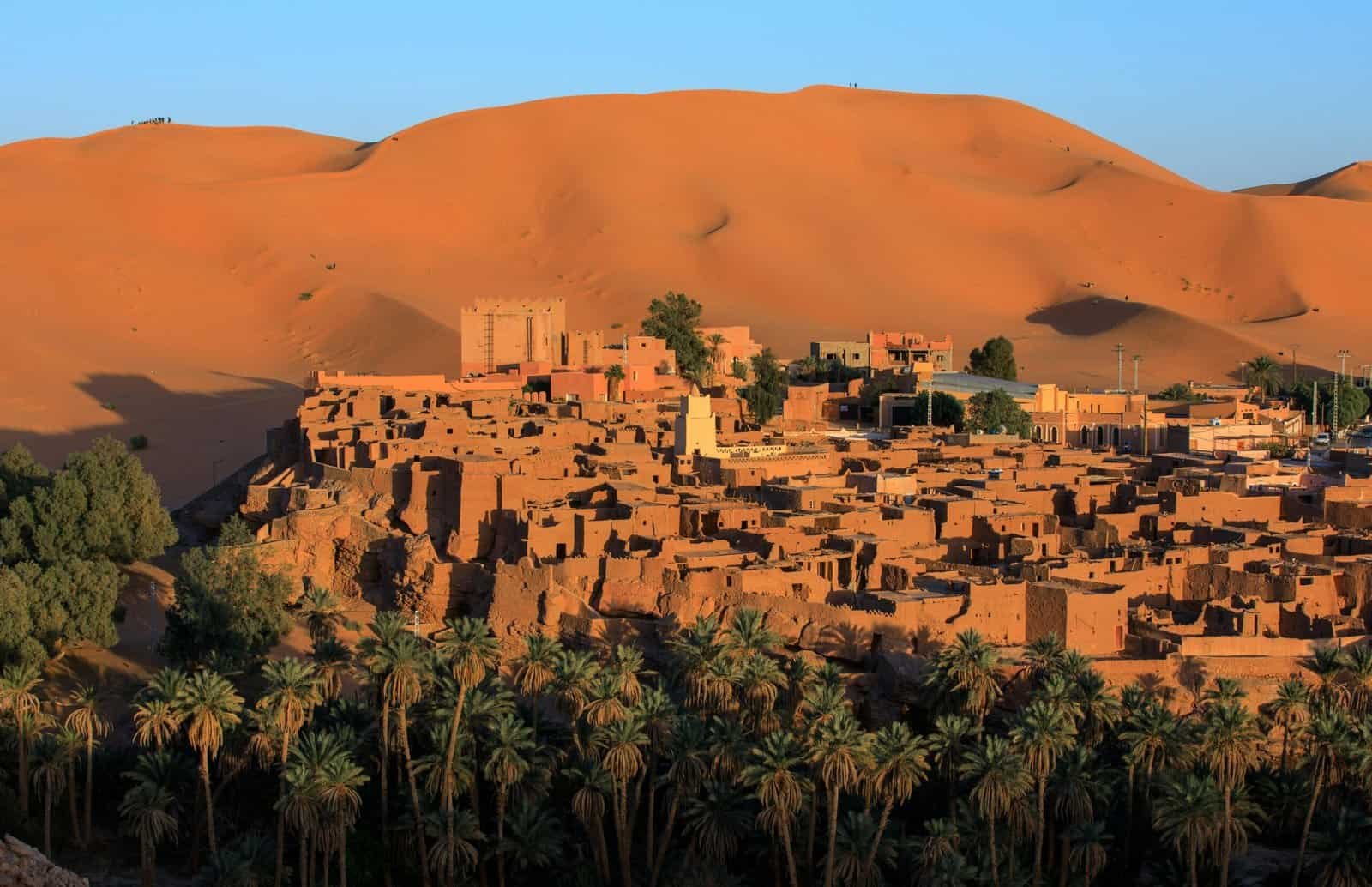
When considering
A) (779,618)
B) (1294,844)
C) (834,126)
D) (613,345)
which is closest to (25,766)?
(779,618)

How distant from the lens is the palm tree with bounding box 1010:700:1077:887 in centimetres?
1989

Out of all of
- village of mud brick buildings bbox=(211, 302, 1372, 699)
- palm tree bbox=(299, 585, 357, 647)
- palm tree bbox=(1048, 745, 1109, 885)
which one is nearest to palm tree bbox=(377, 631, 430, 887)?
palm tree bbox=(299, 585, 357, 647)

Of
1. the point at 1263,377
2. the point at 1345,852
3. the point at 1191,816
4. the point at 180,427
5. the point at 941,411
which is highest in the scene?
the point at 1263,377

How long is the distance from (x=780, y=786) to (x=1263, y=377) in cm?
4455

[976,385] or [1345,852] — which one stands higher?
[976,385]

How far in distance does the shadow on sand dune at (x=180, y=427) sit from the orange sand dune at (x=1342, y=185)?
76.7 meters

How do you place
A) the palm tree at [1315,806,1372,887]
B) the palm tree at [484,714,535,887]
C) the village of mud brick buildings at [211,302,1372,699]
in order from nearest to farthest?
1. the palm tree at [1315,806,1372,887]
2. the palm tree at [484,714,535,887]
3. the village of mud brick buildings at [211,302,1372,699]

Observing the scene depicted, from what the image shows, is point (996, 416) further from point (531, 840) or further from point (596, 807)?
point (531, 840)

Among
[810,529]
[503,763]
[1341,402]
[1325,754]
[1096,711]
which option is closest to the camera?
[1325,754]

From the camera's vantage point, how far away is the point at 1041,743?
20125mm

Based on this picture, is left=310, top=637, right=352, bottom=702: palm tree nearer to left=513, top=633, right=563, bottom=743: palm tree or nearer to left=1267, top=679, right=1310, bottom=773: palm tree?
left=513, top=633, right=563, bottom=743: palm tree

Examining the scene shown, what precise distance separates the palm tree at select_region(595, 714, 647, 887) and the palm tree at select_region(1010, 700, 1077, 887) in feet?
12.9

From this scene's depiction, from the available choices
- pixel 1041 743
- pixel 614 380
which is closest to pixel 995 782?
pixel 1041 743

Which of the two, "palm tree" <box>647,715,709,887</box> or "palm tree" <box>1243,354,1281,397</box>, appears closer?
"palm tree" <box>647,715,709,887</box>
